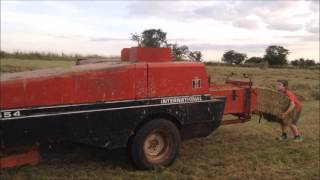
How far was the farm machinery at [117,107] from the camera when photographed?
6367 millimetres

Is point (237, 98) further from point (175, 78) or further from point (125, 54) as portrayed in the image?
point (125, 54)

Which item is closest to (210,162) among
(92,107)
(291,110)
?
(92,107)

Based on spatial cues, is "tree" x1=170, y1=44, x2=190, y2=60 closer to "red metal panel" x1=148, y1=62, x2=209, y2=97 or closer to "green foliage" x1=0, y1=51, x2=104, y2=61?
"red metal panel" x1=148, y1=62, x2=209, y2=97

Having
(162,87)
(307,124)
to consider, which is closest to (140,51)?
(162,87)

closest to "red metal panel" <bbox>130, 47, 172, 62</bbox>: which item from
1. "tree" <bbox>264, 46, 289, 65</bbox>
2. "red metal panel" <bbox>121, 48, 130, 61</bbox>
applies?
"red metal panel" <bbox>121, 48, 130, 61</bbox>

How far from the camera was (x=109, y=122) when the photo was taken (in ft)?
23.0

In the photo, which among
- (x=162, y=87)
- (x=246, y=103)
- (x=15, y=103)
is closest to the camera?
(x=15, y=103)

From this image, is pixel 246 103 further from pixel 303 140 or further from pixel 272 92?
pixel 303 140

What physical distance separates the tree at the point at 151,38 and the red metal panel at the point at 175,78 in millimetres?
1591

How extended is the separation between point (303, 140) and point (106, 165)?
4.40 meters

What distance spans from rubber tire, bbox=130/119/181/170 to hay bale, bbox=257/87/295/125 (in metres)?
2.40

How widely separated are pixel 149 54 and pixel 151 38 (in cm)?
202

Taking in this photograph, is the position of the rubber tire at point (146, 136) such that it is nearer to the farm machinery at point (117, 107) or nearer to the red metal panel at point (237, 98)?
the farm machinery at point (117, 107)

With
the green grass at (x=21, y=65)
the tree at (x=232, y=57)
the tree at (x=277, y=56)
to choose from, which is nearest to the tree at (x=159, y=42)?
the green grass at (x=21, y=65)
